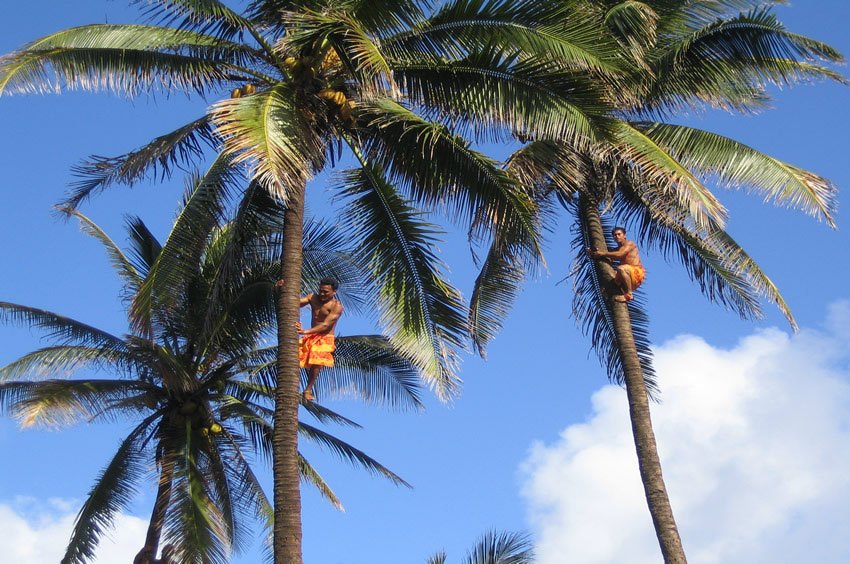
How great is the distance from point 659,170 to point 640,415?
135 inches

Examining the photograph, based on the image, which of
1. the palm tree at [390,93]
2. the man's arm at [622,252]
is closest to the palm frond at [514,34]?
the palm tree at [390,93]

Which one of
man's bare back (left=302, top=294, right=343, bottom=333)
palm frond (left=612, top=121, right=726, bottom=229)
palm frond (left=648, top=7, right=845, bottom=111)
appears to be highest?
palm frond (left=648, top=7, right=845, bottom=111)

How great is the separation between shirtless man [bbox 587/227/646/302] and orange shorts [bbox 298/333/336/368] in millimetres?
4473

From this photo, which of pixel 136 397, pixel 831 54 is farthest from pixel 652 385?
pixel 136 397

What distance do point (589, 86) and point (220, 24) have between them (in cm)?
439

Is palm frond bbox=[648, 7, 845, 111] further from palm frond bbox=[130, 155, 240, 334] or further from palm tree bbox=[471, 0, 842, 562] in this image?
palm frond bbox=[130, 155, 240, 334]

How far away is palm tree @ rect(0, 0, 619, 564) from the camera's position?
1352cm

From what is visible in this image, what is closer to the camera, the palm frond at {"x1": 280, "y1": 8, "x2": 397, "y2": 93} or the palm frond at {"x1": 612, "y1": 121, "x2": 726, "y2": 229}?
the palm frond at {"x1": 280, "y1": 8, "x2": 397, "y2": 93}

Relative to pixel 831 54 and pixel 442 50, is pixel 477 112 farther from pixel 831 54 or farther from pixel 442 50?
pixel 831 54

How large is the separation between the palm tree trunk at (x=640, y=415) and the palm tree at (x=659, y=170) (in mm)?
14

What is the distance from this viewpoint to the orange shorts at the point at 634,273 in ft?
55.7

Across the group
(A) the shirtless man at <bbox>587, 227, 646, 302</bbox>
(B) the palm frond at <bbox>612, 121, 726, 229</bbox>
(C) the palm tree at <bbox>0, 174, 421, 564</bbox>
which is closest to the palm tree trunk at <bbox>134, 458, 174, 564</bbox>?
(C) the palm tree at <bbox>0, 174, 421, 564</bbox>

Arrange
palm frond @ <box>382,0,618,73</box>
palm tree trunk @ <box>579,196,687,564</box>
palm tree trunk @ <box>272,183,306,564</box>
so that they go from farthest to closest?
palm tree trunk @ <box>579,196,687,564</box>
palm frond @ <box>382,0,618,73</box>
palm tree trunk @ <box>272,183,306,564</box>

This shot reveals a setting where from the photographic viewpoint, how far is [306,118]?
1386 cm
